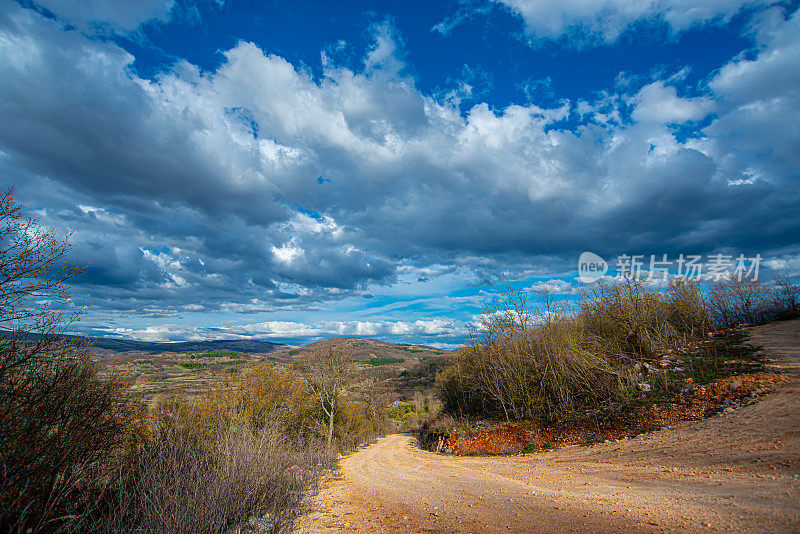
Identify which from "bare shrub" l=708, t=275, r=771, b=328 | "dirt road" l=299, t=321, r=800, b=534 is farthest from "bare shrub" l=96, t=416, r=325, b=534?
"bare shrub" l=708, t=275, r=771, b=328

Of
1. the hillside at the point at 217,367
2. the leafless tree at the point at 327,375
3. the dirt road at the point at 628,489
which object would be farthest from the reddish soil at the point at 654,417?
the leafless tree at the point at 327,375

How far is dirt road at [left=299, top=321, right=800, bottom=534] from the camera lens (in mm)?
5695

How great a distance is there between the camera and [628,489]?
7742 mm

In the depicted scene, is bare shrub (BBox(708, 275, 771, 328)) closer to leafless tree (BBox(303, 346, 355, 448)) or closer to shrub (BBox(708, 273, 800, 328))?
shrub (BBox(708, 273, 800, 328))

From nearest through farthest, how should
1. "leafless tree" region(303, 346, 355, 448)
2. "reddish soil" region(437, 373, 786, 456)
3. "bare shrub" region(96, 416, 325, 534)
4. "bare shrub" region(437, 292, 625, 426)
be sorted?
1. "bare shrub" region(96, 416, 325, 534)
2. "reddish soil" region(437, 373, 786, 456)
3. "bare shrub" region(437, 292, 625, 426)
4. "leafless tree" region(303, 346, 355, 448)

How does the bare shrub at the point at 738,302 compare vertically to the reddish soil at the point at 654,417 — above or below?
above

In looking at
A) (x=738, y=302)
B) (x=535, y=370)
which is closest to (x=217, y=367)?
(x=535, y=370)

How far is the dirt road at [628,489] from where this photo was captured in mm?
5695

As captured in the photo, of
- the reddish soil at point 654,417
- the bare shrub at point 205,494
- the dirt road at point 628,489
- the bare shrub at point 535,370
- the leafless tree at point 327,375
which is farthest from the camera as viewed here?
the leafless tree at point 327,375

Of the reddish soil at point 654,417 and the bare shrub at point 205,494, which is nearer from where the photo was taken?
the bare shrub at point 205,494

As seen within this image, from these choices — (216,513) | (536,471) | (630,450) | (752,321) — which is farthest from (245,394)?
(752,321)

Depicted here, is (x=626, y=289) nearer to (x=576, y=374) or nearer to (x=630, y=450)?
(x=576, y=374)

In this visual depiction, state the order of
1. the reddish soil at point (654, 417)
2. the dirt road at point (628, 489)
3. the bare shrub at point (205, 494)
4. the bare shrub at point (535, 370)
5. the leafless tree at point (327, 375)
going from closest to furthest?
1. the dirt road at point (628, 489)
2. the bare shrub at point (205, 494)
3. the reddish soil at point (654, 417)
4. the bare shrub at point (535, 370)
5. the leafless tree at point (327, 375)

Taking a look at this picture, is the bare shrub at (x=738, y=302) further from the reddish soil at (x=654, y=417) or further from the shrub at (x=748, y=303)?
the reddish soil at (x=654, y=417)
